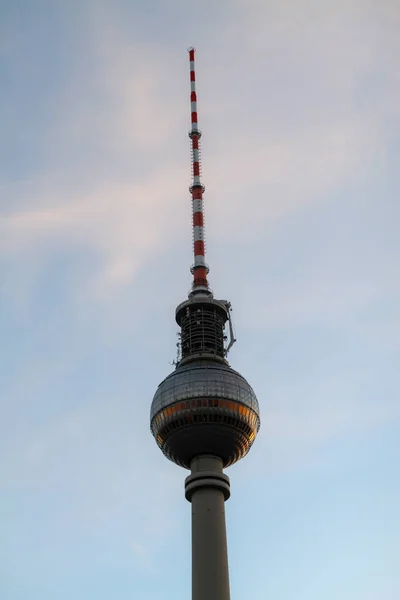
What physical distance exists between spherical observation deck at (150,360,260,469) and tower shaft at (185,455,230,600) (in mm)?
1905

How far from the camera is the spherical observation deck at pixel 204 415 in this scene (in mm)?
79562

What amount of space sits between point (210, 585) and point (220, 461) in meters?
13.7

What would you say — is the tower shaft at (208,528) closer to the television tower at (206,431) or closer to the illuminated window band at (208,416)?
the television tower at (206,431)

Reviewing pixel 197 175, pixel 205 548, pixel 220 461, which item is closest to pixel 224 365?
pixel 220 461

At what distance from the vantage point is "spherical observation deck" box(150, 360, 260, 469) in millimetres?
79562

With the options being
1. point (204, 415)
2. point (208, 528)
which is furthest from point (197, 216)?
point (208, 528)

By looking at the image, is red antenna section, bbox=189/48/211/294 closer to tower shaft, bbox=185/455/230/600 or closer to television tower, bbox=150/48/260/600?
television tower, bbox=150/48/260/600

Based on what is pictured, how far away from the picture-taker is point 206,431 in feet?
260

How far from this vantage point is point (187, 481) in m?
79.4

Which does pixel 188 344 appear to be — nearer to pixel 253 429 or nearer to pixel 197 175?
pixel 253 429

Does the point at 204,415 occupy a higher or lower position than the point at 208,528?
higher

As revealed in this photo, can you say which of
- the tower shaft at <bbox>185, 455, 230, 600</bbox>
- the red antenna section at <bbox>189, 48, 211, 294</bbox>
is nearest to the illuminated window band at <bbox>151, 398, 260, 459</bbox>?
the tower shaft at <bbox>185, 455, 230, 600</bbox>

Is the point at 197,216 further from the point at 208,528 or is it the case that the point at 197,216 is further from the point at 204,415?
the point at 208,528

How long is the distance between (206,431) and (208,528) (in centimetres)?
1006
